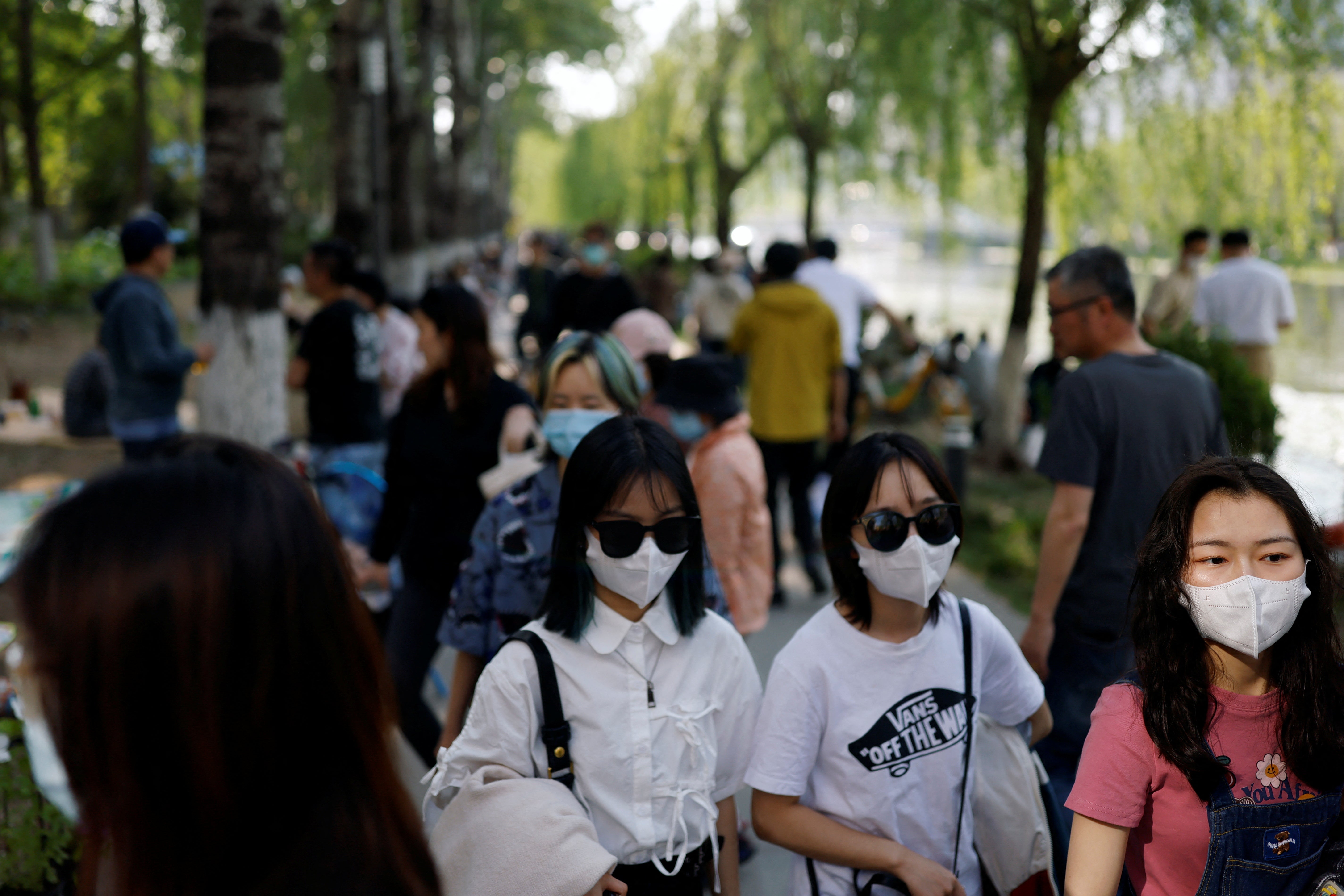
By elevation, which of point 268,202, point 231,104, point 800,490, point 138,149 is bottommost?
point 800,490

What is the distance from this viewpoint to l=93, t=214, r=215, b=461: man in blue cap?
6.04 meters

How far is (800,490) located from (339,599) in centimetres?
637

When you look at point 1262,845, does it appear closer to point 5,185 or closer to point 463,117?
point 463,117

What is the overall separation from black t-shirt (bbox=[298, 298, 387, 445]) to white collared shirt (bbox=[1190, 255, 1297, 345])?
6.98 m

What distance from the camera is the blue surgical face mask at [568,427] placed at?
11.3ft

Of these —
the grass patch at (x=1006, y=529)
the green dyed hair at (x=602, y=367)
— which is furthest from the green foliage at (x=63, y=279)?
the green dyed hair at (x=602, y=367)

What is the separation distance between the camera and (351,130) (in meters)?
12.7

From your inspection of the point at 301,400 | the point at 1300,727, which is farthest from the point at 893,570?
the point at 301,400

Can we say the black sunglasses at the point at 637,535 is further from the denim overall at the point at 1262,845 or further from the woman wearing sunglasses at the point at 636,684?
the denim overall at the point at 1262,845

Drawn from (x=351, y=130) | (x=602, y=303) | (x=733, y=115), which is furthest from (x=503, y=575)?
(x=733, y=115)

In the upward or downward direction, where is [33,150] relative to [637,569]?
upward

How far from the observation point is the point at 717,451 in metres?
4.38

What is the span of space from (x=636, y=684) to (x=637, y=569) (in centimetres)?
24

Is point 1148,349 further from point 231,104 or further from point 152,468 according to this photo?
point 231,104
